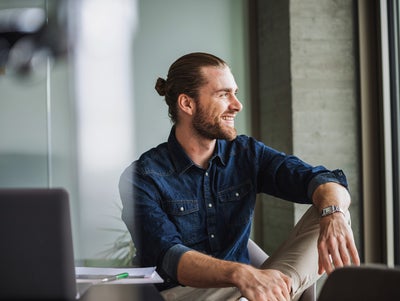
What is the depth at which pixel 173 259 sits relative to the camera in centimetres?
152

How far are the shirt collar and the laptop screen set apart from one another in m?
1.07

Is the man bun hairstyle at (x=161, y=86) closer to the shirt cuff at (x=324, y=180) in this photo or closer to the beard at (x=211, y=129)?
the beard at (x=211, y=129)

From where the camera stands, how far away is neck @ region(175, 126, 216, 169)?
2010 mm

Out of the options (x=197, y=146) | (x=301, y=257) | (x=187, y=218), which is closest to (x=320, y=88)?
(x=197, y=146)

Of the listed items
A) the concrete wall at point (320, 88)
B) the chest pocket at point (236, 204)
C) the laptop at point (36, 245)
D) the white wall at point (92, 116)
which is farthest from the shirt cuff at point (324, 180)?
the white wall at point (92, 116)

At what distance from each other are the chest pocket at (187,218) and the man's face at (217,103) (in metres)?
0.27

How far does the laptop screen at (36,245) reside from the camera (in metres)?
0.85

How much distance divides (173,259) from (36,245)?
2.27 ft

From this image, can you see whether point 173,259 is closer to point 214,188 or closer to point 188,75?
point 214,188

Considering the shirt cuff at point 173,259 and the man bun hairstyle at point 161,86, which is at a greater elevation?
the man bun hairstyle at point 161,86

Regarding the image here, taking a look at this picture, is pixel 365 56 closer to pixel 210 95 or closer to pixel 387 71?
pixel 387 71

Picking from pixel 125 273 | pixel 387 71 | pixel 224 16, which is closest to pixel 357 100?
pixel 387 71

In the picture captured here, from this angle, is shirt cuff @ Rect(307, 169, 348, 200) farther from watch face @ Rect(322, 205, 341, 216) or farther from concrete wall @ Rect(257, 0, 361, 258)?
concrete wall @ Rect(257, 0, 361, 258)

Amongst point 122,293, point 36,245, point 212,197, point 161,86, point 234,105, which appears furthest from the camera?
point 161,86
